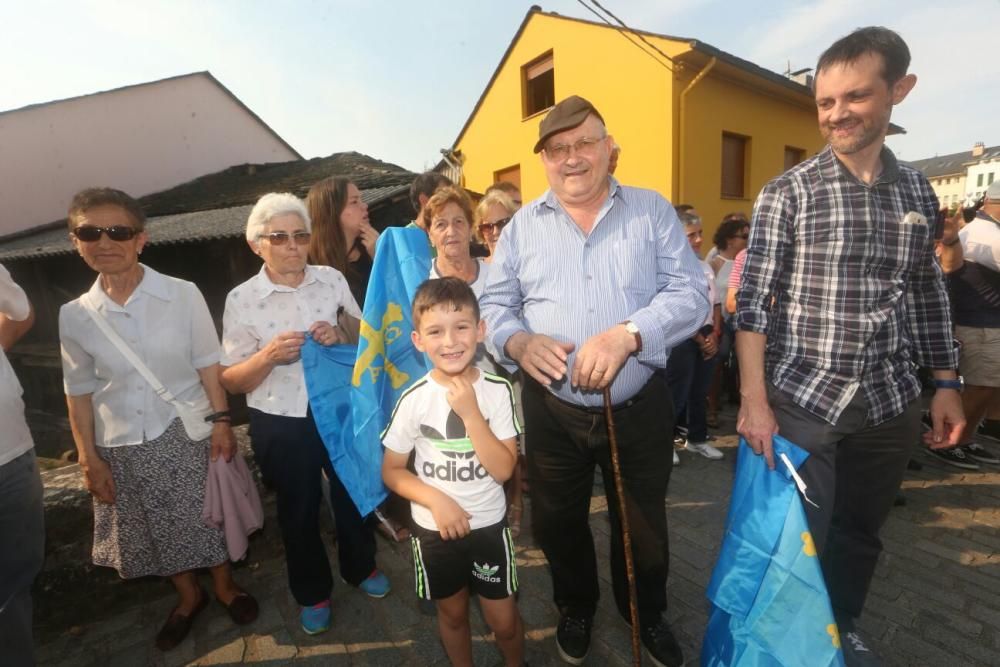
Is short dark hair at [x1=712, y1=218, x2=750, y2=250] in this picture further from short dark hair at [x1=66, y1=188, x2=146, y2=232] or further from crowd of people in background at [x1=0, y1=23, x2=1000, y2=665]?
short dark hair at [x1=66, y1=188, x2=146, y2=232]

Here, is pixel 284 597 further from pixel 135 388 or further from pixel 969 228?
pixel 969 228

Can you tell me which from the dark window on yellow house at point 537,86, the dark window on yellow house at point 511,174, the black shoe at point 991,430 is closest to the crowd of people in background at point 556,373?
the black shoe at point 991,430

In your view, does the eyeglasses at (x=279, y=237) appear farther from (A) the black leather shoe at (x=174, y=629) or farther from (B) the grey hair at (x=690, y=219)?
(B) the grey hair at (x=690, y=219)

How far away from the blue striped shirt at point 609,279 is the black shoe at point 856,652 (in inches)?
63.3

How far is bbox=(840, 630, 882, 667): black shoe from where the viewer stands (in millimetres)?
2199

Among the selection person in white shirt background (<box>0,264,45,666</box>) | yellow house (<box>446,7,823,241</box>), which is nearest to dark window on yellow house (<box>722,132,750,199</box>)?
yellow house (<box>446,7,823,241</box>)

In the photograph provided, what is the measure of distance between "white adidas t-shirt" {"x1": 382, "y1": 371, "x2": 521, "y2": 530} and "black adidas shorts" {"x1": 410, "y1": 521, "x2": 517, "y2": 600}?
54 mm

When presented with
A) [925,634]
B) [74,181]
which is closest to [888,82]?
[925,634]

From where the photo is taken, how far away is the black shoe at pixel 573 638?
2.34 meters

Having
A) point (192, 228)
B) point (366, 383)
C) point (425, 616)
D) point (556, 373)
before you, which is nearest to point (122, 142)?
point (192, 228)

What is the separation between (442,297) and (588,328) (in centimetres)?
62

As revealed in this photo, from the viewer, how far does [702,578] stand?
2906 millimetres

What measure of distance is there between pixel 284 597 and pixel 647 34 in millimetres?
13695

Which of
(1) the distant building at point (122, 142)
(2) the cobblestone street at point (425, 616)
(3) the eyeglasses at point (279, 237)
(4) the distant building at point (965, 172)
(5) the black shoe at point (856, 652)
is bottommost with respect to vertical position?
(2) the cobblestone street at point (425, 616)
